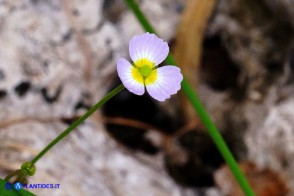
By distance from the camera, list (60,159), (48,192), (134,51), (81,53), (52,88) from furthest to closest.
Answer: (81,53) → (52,88) → (60,159) → (48,192) → (134,51)

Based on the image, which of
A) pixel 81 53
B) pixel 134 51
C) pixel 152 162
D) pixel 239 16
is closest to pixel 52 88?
pixel 81 53

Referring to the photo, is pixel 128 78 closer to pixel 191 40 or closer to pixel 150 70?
pixel 150 70

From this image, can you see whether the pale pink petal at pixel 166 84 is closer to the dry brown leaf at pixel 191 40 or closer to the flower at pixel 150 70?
the flower at pixel 150 70

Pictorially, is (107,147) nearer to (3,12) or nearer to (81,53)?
(81,53)

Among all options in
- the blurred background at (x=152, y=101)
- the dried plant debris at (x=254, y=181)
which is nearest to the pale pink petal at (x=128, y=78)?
the blurred background at (x=152, y=101)

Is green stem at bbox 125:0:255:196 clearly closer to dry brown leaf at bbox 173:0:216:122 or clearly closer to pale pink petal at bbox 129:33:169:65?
pale pink petal at bbox 129:33:169:65
